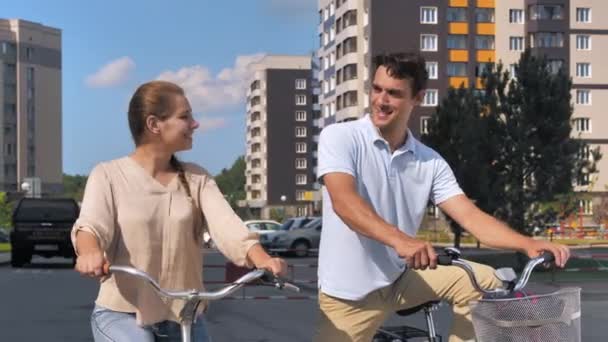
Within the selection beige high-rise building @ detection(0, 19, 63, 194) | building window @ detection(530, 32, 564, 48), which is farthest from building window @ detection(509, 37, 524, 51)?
beige high-rise building @ detection(0, 19, 63, 194)

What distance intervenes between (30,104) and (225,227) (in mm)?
129404

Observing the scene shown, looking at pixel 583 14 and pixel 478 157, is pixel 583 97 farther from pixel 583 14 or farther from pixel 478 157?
pixel 478 157

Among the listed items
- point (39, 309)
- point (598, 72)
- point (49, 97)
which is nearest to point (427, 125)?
point (39, 309)

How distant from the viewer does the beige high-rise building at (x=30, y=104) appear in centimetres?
12556

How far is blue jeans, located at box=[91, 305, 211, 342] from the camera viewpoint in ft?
12.7

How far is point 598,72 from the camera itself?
90.4 m

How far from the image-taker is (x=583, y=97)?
90.4 m

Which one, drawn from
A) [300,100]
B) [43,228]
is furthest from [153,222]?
[300,100]

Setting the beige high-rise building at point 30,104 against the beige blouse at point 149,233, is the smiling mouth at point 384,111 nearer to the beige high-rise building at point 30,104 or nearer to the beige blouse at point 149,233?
the beige blouse at point 149,233

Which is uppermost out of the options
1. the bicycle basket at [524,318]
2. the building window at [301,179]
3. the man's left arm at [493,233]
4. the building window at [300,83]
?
the building window at [300,83]

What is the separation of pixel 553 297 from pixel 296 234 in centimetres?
3615

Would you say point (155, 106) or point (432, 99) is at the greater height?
point (432, 99)

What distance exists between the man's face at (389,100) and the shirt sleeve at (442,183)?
27 cm

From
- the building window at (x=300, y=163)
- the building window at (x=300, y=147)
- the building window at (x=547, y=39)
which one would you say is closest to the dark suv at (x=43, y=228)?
the building window at (x=547, y=39)
